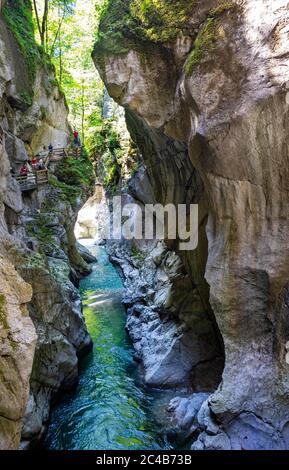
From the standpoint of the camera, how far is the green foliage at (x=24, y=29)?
19325 mm

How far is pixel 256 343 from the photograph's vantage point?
31.9 ft

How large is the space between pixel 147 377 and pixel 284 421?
20.1 feet

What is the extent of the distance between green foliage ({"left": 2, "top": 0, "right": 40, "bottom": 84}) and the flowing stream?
15.1 metres

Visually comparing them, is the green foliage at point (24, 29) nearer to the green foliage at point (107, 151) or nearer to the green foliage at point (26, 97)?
the green foliage at point (26, 97)

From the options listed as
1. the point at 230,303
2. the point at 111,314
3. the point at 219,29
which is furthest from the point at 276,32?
the point at 111,314

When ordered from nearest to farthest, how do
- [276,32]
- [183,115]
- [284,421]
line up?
1. [276,32]
2. [284,421]
3. [183,115]

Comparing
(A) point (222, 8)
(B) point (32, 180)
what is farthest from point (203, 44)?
(B) point (32, 180)

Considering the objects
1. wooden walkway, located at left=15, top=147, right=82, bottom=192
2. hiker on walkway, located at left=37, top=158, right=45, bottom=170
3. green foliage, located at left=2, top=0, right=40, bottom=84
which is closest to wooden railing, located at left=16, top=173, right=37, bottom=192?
wooden walkway, located at left=15, top=147, right=82, bottom=192

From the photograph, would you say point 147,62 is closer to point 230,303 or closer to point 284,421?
point 230,303

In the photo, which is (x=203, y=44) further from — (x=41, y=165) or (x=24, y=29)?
(x=24, y=29)

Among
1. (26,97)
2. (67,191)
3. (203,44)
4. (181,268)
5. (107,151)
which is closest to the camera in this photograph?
(203,44)

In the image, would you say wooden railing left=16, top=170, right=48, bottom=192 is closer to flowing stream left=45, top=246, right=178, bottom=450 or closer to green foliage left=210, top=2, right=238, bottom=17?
flowing stream left=45, top=246, right=178, bottom=450

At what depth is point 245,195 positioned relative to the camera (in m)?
9.44

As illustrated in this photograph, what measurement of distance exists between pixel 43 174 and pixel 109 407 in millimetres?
12535
